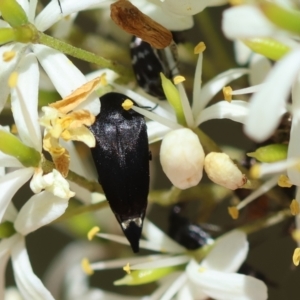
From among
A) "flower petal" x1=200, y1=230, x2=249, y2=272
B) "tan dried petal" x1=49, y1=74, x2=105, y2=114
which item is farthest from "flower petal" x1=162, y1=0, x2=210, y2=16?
"flower petal" x1=200, y1=230, x2=249, y2=272

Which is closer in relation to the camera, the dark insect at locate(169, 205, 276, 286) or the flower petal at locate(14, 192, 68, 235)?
the flower petal at locate(14, 192, 68, 235)

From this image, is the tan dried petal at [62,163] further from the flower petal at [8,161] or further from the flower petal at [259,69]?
the flower petal at [259,69]

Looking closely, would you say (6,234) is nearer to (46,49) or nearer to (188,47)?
(46,49)

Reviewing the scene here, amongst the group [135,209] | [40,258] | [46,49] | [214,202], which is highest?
[46,49]

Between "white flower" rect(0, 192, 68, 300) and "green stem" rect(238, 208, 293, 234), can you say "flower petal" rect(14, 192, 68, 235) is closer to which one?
"white flower" rect(0, 192, 68, 300)

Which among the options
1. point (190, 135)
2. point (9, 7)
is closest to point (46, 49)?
point (9, 7)

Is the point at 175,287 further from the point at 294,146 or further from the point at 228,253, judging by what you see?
the point at 294,146

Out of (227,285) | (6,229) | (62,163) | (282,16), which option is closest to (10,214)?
(6,229)
